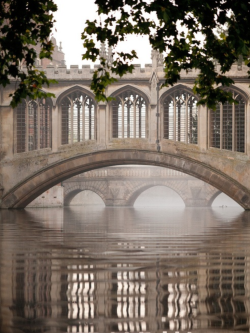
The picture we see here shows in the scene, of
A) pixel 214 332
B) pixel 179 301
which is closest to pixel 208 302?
pixel 179 301

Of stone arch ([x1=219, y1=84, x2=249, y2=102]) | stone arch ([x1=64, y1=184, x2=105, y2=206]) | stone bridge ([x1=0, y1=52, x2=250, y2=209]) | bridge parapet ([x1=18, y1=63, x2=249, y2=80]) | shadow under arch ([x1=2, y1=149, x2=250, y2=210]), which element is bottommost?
stone arch ([x1=64, y1=184, x2=105, y2=206])

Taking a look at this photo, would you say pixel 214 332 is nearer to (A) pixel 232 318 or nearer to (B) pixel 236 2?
(A) pixel 232 318

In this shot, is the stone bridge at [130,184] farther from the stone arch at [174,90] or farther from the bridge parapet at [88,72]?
the stone arch at [174,90]

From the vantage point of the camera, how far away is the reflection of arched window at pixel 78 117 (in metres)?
33.4

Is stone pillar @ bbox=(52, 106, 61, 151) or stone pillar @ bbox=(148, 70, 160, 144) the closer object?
stone pillar @ bbox=(148, 70, 160, 144)

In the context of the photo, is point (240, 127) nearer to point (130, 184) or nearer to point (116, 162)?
point (116, 162)

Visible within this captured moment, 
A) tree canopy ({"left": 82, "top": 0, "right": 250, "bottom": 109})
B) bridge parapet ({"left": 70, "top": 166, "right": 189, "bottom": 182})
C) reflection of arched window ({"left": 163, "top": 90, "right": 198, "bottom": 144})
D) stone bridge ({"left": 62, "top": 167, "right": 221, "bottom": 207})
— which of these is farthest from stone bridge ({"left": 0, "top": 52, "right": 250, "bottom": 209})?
bridge parapet ({"left": 70, "top": 166, "right": 189, "bottom": 182})

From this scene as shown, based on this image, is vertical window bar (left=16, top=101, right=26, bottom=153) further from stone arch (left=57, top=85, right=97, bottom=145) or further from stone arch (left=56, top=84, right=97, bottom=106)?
stone arch (left=56, top=84, right=97, bottom=106)

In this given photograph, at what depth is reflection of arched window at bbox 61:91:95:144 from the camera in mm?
33406

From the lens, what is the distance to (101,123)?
3300 centimetres

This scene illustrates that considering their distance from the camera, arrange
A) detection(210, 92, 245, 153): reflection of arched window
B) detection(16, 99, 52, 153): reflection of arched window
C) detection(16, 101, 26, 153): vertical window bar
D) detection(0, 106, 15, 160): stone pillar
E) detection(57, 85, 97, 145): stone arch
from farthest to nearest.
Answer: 1. detection(16, 101, 26, 153): vertical window bar
2. detection(16, 99, 52, 153): reflection of arched window
3. detection(0, 106, 15, 160): stone pillar
4. detection(57, 85, 97, 145): stone arch
5. detection(210, 92, 245, 153): reflection of arched window

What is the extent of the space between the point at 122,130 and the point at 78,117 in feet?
7.55

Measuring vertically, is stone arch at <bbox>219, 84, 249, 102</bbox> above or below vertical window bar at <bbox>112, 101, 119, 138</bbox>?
above

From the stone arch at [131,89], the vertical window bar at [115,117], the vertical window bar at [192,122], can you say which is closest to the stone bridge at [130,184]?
the vertical window bar at [115,117]
